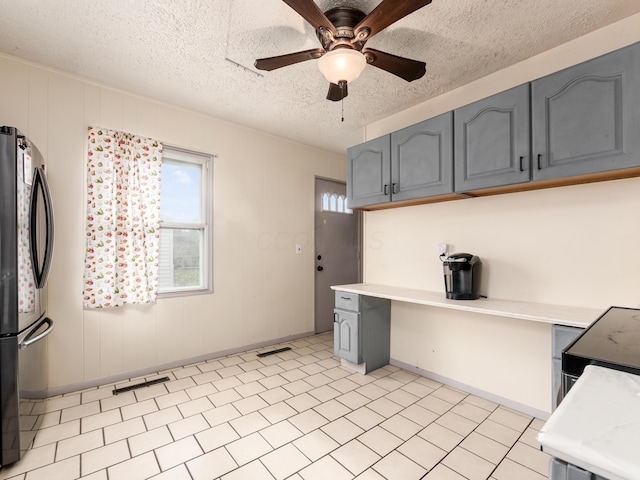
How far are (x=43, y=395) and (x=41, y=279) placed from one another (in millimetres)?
1005

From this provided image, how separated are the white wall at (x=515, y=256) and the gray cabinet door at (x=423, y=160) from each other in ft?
1.29

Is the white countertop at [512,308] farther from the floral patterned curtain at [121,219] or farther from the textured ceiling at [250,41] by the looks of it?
the floral patterned curtain at [121,219]

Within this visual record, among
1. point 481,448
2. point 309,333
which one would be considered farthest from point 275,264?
point 481,448

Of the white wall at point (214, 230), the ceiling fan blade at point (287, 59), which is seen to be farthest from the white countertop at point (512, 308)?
the ceiling fan blade at point (287, 59)

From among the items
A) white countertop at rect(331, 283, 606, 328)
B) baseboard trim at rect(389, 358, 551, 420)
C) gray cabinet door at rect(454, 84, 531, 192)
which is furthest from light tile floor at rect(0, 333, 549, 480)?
gray cabinet door at rect(454, 84, 531, 192)

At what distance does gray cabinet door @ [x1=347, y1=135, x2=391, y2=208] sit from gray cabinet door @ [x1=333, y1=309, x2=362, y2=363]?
1.12 metres

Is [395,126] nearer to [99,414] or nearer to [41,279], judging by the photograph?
[41,279]


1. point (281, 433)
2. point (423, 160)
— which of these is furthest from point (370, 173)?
point (281, 433)

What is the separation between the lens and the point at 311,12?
145cm

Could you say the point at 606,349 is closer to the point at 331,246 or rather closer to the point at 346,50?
the point at 346,50

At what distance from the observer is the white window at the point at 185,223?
3074mm

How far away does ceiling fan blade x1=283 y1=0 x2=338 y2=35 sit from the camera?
4.49 ft

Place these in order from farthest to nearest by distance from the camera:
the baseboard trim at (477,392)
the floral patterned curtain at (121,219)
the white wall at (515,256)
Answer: the floral patterned curtain at (121,219)
the baseboard trim at (477,392)
the white wall at (515,256)

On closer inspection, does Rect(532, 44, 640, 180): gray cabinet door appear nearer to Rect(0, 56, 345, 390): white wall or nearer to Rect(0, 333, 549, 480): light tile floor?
Rect(0, 333, 549, 480): light tile floor
